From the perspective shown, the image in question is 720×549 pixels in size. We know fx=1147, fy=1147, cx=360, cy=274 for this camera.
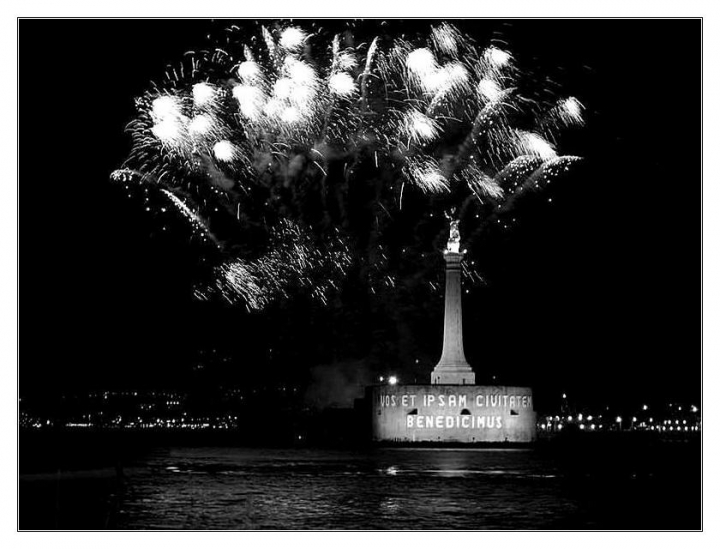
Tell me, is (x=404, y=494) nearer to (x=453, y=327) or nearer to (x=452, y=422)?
(x=452, y=422)

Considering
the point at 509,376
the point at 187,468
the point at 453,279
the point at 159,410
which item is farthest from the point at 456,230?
the point at 159,410

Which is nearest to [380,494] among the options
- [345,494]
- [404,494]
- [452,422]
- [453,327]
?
[404,494]

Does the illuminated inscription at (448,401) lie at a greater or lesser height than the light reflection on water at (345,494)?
greater

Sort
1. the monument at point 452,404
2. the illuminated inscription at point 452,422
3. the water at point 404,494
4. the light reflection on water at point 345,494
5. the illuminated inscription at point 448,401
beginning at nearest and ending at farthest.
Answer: the light reflection on water at point 345,494 → the water at point 404,494 → the illuminated inscription at point 448,401 → the monument at point 452,404 → the illuminated inscription at point 452,422

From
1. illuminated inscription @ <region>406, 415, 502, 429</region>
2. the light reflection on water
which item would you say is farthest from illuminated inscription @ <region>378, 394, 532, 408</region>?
the light reflection on water

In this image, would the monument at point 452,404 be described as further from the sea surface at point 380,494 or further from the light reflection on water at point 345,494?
the light reflection on water at point 345,494

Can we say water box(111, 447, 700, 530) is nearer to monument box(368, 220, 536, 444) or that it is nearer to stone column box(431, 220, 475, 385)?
monument box(368, 220, 536, 444)

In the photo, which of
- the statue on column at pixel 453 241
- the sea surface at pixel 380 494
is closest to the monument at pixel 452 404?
the statue on column at pixel 453 241

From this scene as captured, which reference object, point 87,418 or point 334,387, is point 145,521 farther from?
point 87,418
